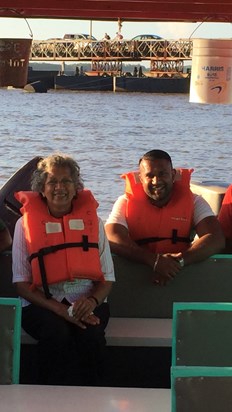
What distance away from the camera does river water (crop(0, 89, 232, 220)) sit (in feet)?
54.0

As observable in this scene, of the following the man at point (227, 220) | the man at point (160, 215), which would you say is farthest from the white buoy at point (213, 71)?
the man at point (160, 215)

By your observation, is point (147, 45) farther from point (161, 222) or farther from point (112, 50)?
point (161, 222)

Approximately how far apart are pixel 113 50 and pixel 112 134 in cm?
1035

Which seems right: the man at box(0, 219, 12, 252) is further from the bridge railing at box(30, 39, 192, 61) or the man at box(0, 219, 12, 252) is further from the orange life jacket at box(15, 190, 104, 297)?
the bridge railing at box(30, 39, 192, 61)

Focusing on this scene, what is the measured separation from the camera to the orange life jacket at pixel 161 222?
4633 millimetres

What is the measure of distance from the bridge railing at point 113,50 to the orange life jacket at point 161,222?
7969mm

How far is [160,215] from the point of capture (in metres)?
4.65

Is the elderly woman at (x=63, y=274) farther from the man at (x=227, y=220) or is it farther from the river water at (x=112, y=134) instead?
the river water at (x=112, y=134)

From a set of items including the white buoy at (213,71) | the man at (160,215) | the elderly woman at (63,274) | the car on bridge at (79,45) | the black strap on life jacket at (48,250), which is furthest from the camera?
the car on bridge at (79,45)

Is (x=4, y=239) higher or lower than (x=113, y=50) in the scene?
lower

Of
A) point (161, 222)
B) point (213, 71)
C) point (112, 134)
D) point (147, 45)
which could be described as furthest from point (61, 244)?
point (112, 134)

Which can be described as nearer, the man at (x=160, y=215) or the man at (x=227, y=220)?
the man at (x=160, y=215)

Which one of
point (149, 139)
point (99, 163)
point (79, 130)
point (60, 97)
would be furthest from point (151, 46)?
point (60, 97)

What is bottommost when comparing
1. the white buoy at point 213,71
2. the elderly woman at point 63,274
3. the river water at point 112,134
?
the river water at point 112,134
